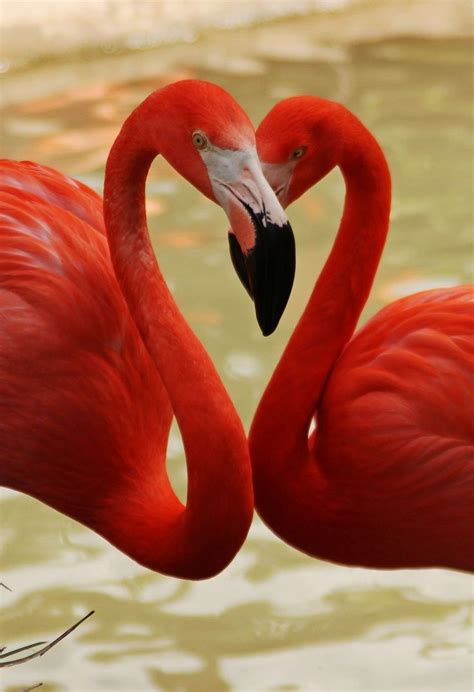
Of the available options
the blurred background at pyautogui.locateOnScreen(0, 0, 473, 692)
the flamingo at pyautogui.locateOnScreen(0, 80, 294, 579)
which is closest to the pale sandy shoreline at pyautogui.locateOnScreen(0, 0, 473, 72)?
the blurred background at pyautogui.locateOnScreen(0, 0, 473, 692)

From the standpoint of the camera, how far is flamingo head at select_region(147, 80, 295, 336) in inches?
99.7

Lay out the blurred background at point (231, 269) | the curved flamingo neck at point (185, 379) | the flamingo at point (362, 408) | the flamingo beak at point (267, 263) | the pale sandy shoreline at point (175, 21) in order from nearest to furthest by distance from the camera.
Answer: the flamingo beak at point (267, 263) → the curved flamingo neck at point (185, 379) → the flamingo at point (362, 408) → the blurred background at point (231, 269) → the pale sandy shoreline at point (175, 21)

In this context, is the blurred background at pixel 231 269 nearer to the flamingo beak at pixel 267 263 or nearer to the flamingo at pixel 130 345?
the flamingo at pixel 130 345

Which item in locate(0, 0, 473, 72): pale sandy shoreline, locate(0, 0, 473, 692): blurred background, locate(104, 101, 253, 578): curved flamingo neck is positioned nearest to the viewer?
locate(104, 101, 253, 578): curved flamingo neck

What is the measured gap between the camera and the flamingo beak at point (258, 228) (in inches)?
99.4

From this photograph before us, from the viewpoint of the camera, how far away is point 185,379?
110 inches

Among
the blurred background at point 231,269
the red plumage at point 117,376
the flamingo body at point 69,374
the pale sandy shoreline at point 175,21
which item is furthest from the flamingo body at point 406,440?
the pale sandy shoreline at point 175,21

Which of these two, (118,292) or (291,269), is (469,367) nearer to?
(291,269)

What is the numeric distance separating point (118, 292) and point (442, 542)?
35.8 inches

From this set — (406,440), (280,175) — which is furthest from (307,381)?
(280,175)

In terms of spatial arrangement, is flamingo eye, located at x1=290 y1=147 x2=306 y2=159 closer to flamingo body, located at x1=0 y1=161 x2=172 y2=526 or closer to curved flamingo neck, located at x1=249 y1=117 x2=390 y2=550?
curved flamingo neck, located at x1=249 y1=117 x2=390 y2=550

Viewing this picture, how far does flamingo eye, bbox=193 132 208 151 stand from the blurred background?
1498 mm

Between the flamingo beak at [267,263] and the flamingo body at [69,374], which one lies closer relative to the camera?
the flamingo beak at [267,263]

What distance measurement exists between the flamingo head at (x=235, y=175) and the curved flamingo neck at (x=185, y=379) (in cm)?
9
